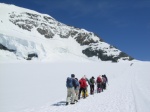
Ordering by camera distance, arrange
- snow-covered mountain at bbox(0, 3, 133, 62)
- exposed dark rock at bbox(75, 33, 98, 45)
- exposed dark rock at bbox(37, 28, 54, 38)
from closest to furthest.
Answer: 1. snow-covered mountain at bbox(0, 3, 133, 62)
2. exposed dark rock at bbox(37, 28, 54, 38)
3. exposed dark rock at bbox(75, 33, 98, 45)

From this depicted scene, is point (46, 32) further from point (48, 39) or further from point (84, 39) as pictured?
point (84, 39)

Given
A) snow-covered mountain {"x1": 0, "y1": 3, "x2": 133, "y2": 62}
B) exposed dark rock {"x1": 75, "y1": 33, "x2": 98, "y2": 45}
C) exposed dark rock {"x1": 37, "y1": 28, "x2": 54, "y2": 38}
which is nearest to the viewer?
snow-covered mountain {"x1": 0, "y1": 3, "x2": 133, "y2": 62}

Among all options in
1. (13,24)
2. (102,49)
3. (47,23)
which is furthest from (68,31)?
(13,24)

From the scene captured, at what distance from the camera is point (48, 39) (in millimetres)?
154250

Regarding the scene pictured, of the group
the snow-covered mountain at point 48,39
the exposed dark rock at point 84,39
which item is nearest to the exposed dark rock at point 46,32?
the snow-covered mountain at point 48,39

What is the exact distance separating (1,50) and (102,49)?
77878mm

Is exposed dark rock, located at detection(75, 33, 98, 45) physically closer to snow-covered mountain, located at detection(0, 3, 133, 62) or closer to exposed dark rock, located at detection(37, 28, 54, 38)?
snow-covered mountain, located at detection(0, 3, 133, 62)

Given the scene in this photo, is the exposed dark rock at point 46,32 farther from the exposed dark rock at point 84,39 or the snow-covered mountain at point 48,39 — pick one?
the exposed dark rock at point 84,39

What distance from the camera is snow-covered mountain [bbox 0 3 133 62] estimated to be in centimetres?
10644

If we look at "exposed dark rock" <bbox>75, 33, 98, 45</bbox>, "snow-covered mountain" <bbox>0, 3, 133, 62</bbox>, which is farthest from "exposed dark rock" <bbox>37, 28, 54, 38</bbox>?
"exposed dark rock" <bbox>75, 33, 98, 45</bbox>

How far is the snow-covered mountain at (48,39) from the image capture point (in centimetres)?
10644

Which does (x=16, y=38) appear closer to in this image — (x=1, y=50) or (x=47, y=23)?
(x=1, y=50)

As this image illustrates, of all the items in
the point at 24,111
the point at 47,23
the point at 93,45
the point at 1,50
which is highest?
the point at 47,23

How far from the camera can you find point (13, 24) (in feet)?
475
